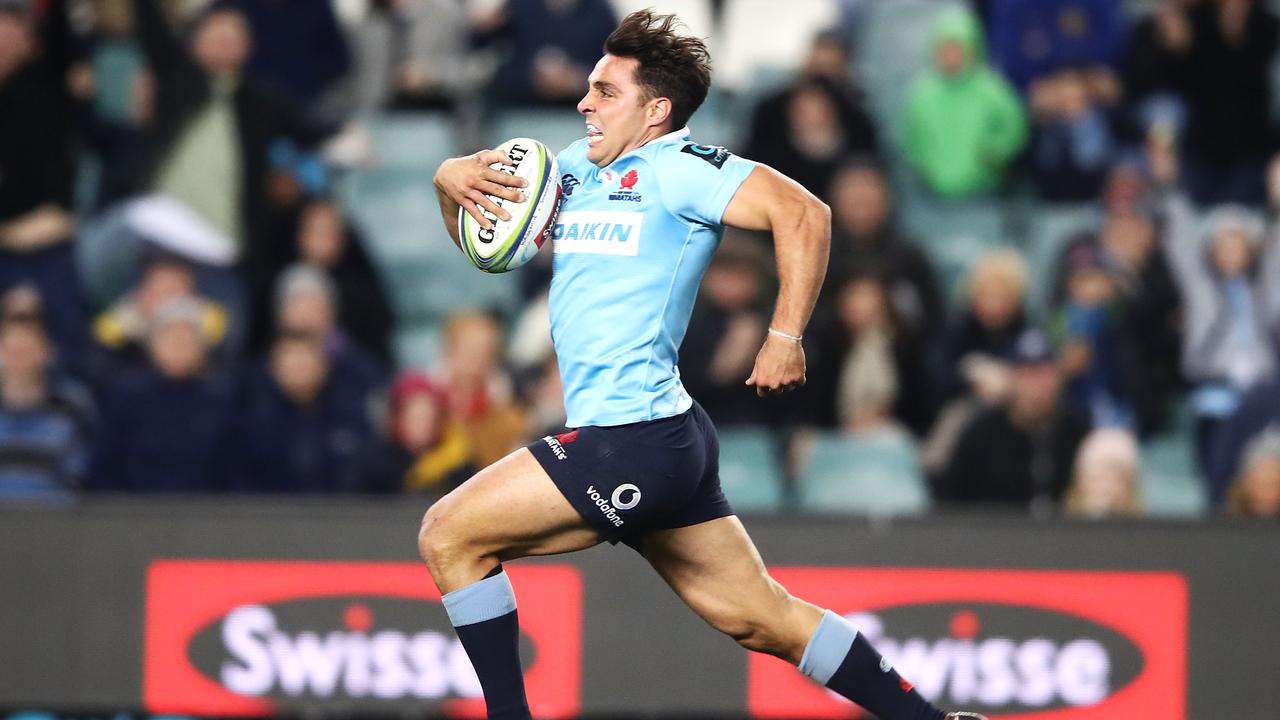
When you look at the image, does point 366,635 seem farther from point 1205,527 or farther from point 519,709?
point 1205,527

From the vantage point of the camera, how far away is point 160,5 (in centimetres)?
1005

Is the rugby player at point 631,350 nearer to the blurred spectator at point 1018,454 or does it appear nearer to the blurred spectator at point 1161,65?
the blurred spectator at point 1018,454

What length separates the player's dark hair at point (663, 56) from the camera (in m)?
4.75

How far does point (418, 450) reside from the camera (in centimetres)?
833

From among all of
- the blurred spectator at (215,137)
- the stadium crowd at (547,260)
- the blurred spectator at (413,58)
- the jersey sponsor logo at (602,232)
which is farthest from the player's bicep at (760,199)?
the blurred spectator at (413,58)

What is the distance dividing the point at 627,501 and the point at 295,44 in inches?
250

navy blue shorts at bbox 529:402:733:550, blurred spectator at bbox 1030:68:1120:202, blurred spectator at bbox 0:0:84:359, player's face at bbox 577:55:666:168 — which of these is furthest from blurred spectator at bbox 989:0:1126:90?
navy blue shorts at bbox 529:402:733:550

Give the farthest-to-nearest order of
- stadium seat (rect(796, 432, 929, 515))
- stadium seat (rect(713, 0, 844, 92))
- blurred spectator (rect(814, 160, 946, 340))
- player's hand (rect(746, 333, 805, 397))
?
stadium seat (rect(713, 0, 844, 92))
blurred spectator (rect(814, 160, 946, 340))
stadium seat (rect(796, 432, 929, 515))
player's hand (rect(746, 333, 805, 397))

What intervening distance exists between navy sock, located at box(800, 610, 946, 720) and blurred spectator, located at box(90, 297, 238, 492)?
13.7ft

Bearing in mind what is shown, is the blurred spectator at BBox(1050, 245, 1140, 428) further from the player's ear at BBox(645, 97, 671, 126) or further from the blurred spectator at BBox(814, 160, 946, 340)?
the player's ear at BBox(645, 97, 671, 126)

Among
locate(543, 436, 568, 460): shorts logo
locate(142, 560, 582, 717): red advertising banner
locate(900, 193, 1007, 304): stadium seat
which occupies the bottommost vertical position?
locate(142, 560, 582, 717): red advertising banner

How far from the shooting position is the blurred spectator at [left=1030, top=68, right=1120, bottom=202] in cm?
1016

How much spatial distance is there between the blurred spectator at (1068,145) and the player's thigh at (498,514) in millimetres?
6255

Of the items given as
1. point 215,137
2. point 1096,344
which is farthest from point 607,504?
point 215,137
